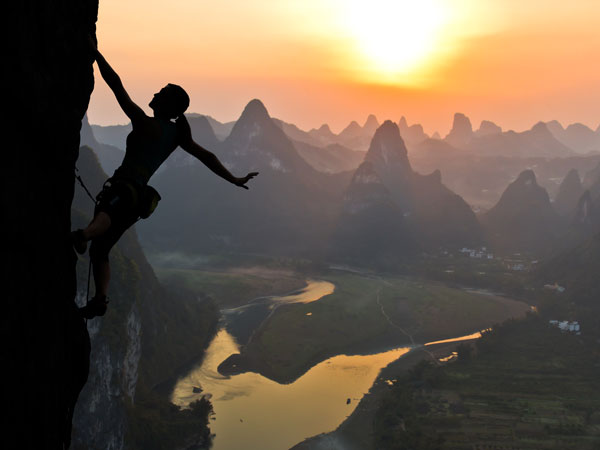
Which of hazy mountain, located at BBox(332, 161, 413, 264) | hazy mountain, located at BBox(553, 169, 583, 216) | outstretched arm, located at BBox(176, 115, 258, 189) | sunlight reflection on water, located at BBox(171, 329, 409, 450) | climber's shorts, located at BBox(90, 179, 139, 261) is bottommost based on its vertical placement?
sunlight reflection on water, located at BBox(171, 329, 409, 450)

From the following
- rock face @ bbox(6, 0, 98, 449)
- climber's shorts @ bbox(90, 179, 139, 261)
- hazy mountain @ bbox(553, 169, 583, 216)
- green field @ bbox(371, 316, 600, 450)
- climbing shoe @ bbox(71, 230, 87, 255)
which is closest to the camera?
rock face @ bbox(6, 0, 98, 449)

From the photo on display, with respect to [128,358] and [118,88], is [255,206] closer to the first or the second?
[128,358]

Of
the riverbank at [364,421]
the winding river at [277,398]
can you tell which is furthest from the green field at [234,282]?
the riverbank at [364,421]

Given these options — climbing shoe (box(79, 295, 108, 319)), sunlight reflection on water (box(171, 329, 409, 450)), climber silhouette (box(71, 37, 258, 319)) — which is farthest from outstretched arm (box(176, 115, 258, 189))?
sunlight reflection on water (box(171, 329, 409, 450))

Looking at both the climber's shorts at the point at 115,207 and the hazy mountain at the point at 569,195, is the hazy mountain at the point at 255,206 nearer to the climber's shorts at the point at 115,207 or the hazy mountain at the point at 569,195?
the hazy mountain at the point at 569,195

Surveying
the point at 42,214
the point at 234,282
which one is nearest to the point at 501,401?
the point at 42,214

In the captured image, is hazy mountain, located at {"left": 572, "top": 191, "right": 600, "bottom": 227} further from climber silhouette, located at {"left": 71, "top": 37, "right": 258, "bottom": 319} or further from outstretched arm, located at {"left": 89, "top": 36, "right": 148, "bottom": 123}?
outstretched arm, located at {"left": 89, "top": 36, "right": 148, "bottom": 123}
